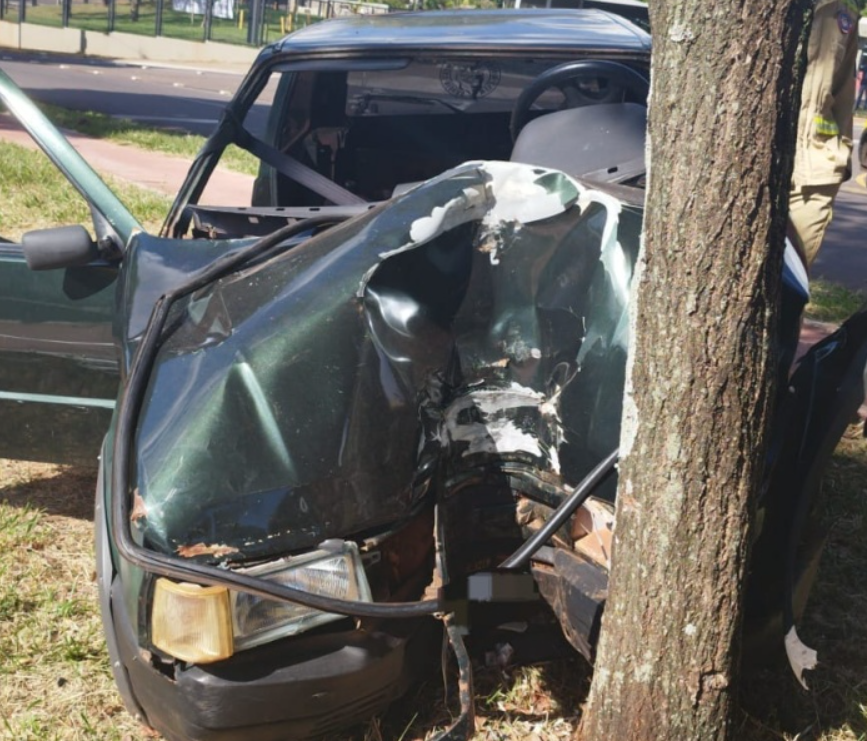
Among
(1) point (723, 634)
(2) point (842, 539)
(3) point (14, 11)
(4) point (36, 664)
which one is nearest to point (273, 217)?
(4) point (36, 664)

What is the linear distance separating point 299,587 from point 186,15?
97.8ft

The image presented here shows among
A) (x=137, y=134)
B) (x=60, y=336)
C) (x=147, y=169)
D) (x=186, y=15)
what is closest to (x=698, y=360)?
(x=60, y=336)

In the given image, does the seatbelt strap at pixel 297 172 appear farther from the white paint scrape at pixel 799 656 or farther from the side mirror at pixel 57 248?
the white paint scrape at pixel 799 656

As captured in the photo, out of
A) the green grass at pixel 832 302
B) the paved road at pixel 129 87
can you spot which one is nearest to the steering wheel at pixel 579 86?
the green grass at pixel 832 302

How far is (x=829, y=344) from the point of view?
2723mm

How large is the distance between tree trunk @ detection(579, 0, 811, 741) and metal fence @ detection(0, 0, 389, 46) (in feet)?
87.1

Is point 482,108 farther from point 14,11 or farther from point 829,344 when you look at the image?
point 14,11

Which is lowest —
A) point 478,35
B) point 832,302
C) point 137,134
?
point 832,302

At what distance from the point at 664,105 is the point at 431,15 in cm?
277

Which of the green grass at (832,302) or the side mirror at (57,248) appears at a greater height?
the side mirror at (57,248)

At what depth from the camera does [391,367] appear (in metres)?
2.36

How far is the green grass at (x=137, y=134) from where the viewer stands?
10677 millimetres

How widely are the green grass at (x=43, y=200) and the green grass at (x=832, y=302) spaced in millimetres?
4284

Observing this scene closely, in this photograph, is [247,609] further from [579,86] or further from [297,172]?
[579,86]
